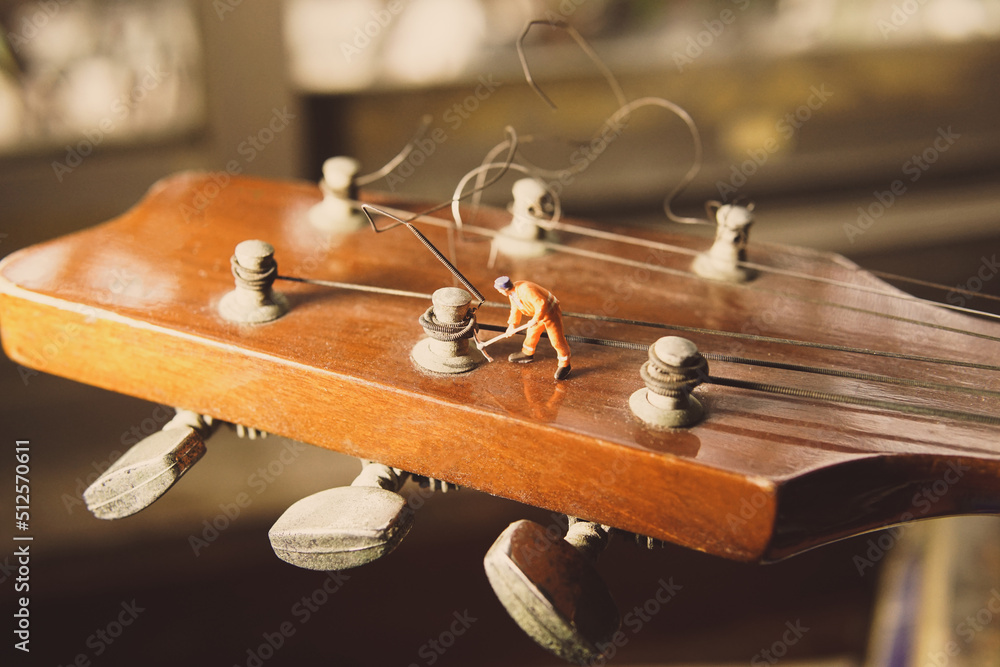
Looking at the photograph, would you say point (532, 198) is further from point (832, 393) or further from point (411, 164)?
point (411, 164)

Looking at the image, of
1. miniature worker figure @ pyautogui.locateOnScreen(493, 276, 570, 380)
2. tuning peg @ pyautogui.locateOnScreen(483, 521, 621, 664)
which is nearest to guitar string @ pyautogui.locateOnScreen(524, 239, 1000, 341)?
miniature worker figure @ pyautogui.locateOnScreen(493, 276, 570, 380)

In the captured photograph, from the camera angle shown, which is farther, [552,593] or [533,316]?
[533,316]

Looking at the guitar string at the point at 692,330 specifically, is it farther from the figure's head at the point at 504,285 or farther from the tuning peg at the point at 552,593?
the tuning peg at the point at 552,593

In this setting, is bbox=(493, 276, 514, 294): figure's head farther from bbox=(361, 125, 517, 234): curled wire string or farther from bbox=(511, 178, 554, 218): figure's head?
bbox=(511, 178, 554, 218): figure's head

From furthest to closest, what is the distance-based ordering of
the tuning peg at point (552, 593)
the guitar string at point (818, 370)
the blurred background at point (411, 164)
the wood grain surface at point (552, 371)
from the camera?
1. the blurred background at point (411, 164)
2. the guitar string at point (818, 370)
3. the wood grain surface at point (552, 371)
4. the tuning peg at point (552, 593)

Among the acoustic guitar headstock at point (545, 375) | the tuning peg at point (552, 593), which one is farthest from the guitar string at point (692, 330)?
the tuning peg at point (552, 593)

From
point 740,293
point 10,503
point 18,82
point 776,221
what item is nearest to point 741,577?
point 776,221

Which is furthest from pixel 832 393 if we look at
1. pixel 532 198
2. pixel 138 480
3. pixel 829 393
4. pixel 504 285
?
pixel 138 480

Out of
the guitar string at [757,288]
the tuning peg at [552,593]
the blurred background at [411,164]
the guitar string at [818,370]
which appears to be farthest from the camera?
the blurred background at [411,164]
